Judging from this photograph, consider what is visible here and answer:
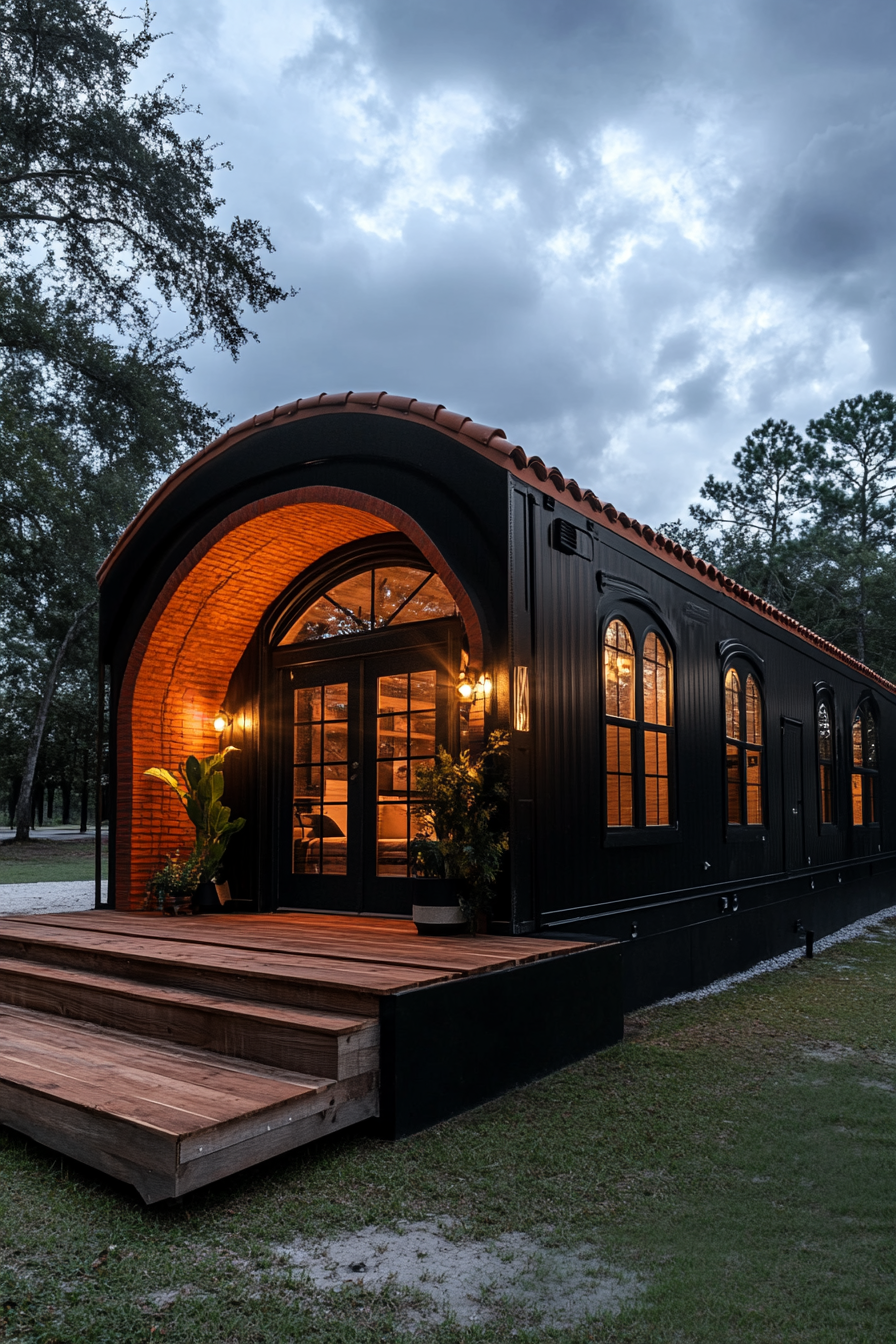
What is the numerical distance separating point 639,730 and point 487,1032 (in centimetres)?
348

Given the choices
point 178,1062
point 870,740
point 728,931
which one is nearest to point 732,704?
point 728,931

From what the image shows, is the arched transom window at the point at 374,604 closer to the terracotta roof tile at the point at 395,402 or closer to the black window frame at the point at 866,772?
the terracotta roof tile at the point at 395,402

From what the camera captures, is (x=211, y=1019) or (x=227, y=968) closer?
(x=211, y=1019)

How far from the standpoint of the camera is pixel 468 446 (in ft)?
19.1

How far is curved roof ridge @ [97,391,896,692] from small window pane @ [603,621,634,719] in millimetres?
782

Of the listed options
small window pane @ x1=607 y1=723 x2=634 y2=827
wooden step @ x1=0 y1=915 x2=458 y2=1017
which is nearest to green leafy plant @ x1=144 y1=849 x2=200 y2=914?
wooden step @ x1=0 y1=915 x2=458 y2=1017

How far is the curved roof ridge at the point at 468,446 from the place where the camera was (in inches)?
226

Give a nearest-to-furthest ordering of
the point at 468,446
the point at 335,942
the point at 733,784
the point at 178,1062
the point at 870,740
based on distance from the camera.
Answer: the point at 178,1062, the point at 335,942, the point at 468,446, the point at 733,784, the point at 870,740

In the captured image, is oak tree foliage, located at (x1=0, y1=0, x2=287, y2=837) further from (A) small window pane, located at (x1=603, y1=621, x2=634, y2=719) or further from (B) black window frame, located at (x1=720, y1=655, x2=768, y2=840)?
(A) small window pane, located at (x1=603, y1=621, x2=634, y2=719)

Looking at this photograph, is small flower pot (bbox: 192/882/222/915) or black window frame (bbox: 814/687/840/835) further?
black window frame (bbox: 814/687/840/835)

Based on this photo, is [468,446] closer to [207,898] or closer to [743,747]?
[207,898]

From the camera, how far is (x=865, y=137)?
1798 cm

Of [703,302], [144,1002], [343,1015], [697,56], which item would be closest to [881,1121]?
[343,1015]

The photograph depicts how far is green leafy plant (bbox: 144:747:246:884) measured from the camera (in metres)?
7.22
